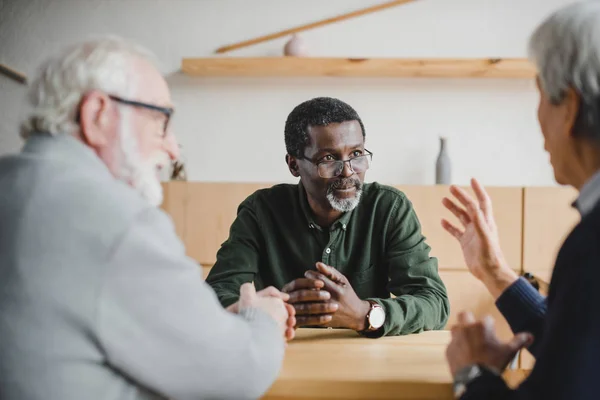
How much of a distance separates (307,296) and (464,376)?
0.57m

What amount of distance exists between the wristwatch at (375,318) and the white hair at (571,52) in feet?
2.31

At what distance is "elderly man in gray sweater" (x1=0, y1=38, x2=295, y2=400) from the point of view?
0.87 meters

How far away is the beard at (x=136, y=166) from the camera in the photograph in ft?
3.52

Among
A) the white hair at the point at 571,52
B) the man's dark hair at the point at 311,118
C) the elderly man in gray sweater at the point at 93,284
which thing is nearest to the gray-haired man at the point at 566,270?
the white hair at the point at 571,52

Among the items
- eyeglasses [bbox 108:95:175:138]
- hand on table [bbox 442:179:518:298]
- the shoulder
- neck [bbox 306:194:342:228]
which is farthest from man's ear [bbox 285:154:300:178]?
eyeglasses [bbox 108:95:175:138]

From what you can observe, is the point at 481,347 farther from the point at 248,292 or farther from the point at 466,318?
the point at 248,292

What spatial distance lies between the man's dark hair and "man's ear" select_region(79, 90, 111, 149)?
1.05 meters

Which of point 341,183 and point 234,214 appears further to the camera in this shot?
point 234,214

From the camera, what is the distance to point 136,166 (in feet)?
3.61

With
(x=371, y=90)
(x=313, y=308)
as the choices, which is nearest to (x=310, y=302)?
(x=313, y=308)

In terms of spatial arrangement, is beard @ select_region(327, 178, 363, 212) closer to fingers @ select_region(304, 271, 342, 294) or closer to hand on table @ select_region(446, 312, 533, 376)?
fingers @ select_region(304, 271, 342, 294)

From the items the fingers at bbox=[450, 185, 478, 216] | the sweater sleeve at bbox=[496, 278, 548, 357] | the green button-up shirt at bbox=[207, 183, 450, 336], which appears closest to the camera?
the sweater sleeve at bbox=[496, 278, 548, 357]

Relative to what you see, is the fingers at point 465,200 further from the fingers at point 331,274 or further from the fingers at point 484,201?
the fingers at point 331,274

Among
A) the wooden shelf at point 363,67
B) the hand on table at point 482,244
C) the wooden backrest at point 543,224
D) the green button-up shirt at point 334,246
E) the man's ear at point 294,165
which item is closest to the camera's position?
the hand on table at point 482,244
